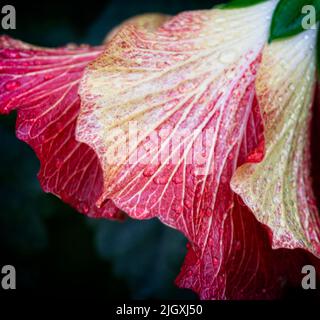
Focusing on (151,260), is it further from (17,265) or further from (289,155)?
(289,155)

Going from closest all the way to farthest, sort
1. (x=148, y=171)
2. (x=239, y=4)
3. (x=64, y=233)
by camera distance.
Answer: (x=148, y=171), (x=239, y=4), (x=64, y=233)

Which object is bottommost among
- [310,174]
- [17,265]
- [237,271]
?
[17,265]

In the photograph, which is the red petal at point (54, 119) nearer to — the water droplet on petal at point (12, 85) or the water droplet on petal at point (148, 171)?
the water droplet on petal at point (12, 85)

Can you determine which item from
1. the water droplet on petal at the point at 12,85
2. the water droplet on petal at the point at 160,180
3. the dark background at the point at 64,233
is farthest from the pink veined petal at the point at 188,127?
the dark background at the point at 64,233

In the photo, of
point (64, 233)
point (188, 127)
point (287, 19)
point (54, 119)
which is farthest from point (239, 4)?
point (64, 233)

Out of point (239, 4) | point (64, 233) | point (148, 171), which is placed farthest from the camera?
point (64, 233)

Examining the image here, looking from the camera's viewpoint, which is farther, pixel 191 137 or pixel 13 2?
pixel 13 2

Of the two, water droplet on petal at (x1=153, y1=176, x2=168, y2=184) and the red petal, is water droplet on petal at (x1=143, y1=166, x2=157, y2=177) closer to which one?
water droplet on petal at (x1=153, y1=176, x2=168, y2=184)

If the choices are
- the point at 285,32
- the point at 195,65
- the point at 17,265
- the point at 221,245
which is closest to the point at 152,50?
the point at 195,65

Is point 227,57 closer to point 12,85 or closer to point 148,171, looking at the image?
point 148,171
